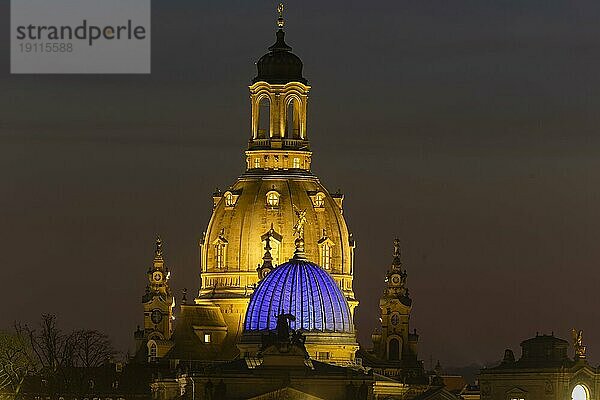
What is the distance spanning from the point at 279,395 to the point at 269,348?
19.0 feet

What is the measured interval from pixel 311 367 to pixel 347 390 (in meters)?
2.66

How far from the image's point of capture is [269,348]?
199875mm

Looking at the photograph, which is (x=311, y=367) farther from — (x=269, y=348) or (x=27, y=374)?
(x=27, y=374)

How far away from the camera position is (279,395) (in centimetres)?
19462

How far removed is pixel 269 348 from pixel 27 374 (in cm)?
1369

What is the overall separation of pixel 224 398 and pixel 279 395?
3.59 metres

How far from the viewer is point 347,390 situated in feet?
650

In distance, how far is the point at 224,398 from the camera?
645 feet

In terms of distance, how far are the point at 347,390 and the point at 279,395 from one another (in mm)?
5148

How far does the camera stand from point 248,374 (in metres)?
198

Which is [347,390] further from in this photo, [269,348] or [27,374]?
[27,374]

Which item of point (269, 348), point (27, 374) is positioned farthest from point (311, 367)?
point (27, 374)

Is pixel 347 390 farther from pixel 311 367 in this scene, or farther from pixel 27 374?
pixel 27 374

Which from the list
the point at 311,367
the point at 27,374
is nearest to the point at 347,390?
the point at 311,367
